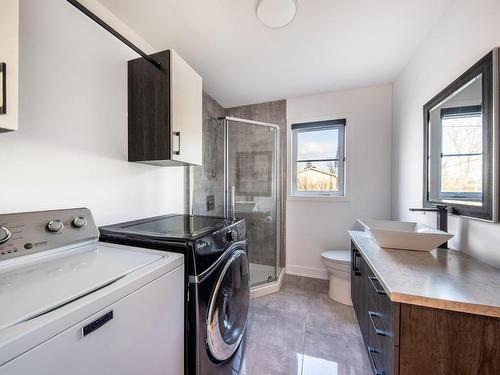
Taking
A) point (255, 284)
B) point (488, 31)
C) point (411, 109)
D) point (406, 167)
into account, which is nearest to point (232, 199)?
point (255, 284)

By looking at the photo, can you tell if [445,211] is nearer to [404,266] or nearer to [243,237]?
[404,266]

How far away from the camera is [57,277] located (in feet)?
2.22

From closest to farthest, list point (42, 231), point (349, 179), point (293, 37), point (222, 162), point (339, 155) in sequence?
point (42, 231) < point (293, 37) < point (349, 179) < point (339, 155) < point (222, 162)

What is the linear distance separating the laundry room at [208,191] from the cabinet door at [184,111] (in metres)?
0.02

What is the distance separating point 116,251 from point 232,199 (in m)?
1.74

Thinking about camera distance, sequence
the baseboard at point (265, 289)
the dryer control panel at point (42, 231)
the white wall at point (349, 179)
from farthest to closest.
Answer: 1. the white wall at point (349, 179)
2. the baseboard at point (265, 289)
3. the dryer control panel at point (42, 231)

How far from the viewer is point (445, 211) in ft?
4.05

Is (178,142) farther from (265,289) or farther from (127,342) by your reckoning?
(265,289)

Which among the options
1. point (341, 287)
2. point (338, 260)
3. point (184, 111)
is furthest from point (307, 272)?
point (184, 111)

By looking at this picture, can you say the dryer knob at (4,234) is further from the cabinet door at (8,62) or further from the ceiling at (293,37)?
the ceiling at (293,37)

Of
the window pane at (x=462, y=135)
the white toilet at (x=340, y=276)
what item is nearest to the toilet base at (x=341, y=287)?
the white toilet at (x=340, y=276)

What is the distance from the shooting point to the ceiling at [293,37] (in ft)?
4.32

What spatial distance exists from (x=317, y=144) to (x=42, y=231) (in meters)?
2.61

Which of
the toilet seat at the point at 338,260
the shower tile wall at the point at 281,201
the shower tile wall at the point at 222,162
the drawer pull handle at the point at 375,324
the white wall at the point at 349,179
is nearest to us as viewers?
the drawer pull handle at the point at 375,324
